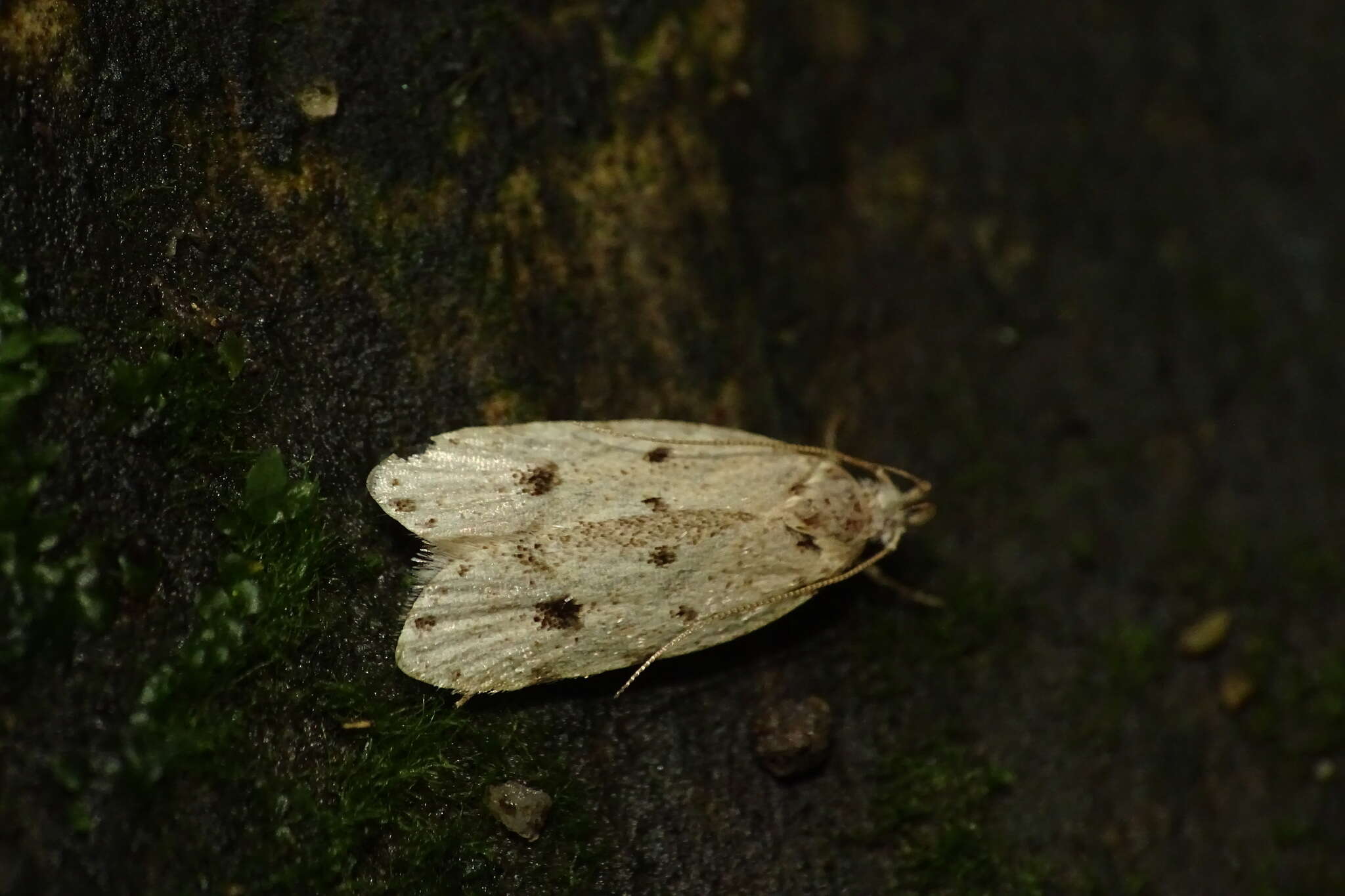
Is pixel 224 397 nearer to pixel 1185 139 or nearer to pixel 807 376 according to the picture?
pixel 807 376

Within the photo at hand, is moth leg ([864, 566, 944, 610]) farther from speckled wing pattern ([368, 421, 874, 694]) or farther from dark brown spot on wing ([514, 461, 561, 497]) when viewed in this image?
dark brown spot on wing ([514, 461, 561, 497])

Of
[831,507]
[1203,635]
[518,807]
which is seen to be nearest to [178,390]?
[518,807]

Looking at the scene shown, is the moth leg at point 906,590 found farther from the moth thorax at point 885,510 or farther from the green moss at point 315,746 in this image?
the green moss at point 315,746

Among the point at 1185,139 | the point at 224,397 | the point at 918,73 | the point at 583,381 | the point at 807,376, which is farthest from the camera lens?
the point at 1185,139

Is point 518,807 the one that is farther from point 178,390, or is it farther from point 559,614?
point 178,390

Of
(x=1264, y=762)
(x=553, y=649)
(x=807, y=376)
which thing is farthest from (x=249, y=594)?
(x=1264, y=762)

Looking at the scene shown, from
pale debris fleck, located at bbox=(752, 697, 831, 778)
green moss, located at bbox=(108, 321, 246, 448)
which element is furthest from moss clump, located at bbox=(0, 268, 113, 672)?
pale debris fleck, located at bbox=(752, 697, 831, 778)

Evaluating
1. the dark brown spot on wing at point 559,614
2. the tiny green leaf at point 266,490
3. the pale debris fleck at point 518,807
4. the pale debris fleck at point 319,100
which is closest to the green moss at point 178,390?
the tiny green leaf at point 266,490
